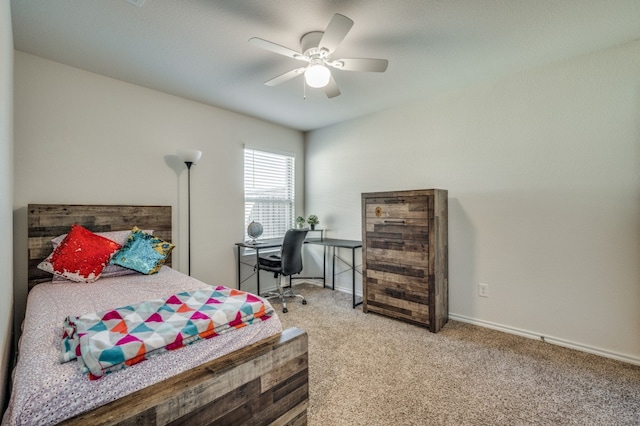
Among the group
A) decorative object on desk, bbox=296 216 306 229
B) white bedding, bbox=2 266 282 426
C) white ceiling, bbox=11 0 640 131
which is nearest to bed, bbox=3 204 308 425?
white bedding, bbox=2 266 282 426

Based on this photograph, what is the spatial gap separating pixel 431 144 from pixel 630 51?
1603 millimetres

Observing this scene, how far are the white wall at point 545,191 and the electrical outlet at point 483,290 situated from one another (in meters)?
0.04

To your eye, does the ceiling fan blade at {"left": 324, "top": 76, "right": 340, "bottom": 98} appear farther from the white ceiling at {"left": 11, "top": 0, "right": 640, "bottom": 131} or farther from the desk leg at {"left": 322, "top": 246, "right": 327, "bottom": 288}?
the desk leg at {"left": 322, "top": 246, "right": 327, "bottom": 288}

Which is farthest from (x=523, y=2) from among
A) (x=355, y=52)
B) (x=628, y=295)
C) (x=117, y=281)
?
(x=117, y=281)

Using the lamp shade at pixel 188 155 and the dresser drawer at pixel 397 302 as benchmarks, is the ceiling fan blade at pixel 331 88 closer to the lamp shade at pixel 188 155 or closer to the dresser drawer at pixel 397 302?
the lamp shade at pixel 188 155

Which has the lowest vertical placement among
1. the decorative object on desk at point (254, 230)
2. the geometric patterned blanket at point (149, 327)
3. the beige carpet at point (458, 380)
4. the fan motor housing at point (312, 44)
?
the beige carpet at point (458, 380)

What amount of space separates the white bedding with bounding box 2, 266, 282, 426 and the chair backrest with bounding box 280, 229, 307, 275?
157cm

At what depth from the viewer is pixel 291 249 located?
344 cm

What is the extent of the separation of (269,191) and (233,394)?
3233 millimetres

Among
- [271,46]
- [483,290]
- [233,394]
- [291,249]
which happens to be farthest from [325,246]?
[233,394]

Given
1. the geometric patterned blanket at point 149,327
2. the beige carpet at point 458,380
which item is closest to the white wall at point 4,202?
the geometric patterned blanket at point 149,327

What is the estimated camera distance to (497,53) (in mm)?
2379

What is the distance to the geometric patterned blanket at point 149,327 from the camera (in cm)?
106

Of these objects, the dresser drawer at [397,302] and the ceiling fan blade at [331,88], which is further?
the dresser drawer at [397,302]
